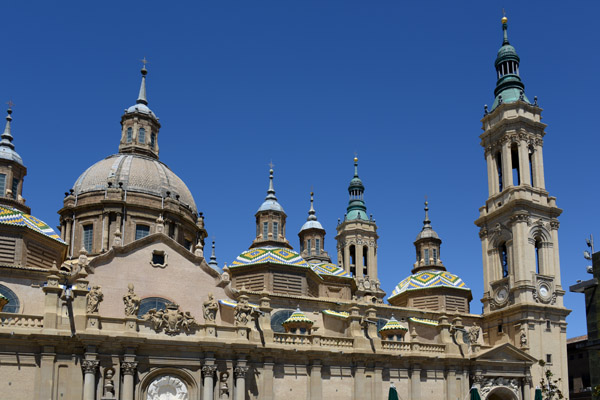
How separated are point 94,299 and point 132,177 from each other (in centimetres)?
1800

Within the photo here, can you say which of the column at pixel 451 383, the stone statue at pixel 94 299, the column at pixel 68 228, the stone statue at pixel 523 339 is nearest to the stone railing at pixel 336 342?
the column at pixel 451 383

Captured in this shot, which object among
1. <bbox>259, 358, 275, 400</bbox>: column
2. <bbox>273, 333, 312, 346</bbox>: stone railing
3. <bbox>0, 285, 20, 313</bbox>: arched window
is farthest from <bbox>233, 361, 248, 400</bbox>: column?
<bbox>0, 285, 20, 313</bbox>: arched window

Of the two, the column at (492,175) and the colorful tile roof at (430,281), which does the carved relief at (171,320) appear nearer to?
the colorful tile roof at (430,281)

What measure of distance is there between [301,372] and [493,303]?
74.0 ft

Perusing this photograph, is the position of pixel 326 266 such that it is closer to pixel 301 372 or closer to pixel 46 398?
pixel 301 372

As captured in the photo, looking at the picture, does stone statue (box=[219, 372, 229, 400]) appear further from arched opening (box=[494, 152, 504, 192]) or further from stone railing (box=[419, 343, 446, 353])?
arched opening (box=[494, 152, 504, 192])

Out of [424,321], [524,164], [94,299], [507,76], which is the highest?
[507,76]

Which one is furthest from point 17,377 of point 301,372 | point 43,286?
point 301,372

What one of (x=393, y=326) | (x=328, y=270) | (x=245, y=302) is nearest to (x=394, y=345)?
(x=393, y=326)

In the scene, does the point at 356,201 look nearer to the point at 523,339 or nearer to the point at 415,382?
the point at 523,339

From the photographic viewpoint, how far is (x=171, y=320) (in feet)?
134

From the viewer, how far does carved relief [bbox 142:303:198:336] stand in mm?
40469

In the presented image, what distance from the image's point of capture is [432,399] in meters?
48.3

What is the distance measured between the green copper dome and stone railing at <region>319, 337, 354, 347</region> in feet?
94.8
